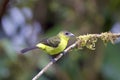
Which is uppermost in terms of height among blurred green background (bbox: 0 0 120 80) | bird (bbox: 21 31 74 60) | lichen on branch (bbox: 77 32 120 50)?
blurred green background (bbox: 0 0 120 80)

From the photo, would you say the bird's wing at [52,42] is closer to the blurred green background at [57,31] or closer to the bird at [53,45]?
the bird at [53,45]

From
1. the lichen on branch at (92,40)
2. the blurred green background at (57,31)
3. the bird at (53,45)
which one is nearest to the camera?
the lichen on branch at (92,40)

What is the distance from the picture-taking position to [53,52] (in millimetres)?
3014

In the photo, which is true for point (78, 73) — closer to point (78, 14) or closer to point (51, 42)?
point (78, 14)

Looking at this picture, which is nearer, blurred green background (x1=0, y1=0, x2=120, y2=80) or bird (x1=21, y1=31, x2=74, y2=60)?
bird (x1=21, y1=31, x2=74, y2=60)

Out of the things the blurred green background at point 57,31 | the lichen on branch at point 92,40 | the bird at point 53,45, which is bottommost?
the lichen on branch at point 92,40

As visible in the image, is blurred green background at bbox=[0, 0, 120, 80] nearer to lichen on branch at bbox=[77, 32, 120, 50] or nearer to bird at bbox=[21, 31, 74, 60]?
bird at bbox=[21, 31, 74, 60]

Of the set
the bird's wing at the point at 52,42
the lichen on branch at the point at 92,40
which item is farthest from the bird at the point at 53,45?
the lichen on branch at the point at 92,40

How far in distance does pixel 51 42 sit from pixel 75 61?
125cm

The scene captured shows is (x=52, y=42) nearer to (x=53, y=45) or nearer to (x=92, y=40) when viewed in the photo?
(x=53, y=45)

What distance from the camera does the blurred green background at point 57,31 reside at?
13.1 ft

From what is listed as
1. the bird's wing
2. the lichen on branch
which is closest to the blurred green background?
the bird's wing

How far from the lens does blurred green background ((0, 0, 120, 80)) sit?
4.00 meters

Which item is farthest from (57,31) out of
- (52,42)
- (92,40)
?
(92,40)
